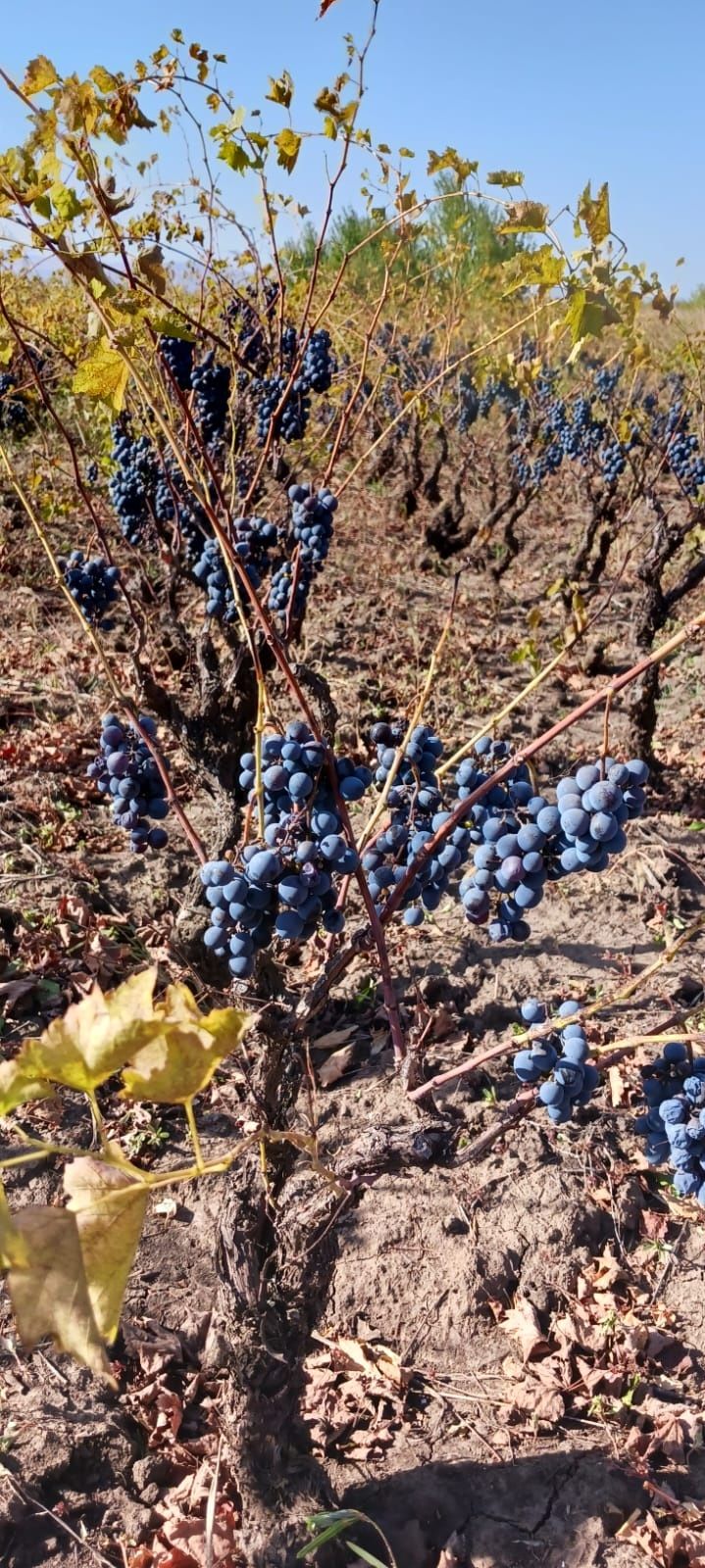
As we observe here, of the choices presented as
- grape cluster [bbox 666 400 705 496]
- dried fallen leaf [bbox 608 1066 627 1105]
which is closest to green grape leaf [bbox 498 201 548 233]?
dried fallen leaf [bbox 608 1066 627 1105]

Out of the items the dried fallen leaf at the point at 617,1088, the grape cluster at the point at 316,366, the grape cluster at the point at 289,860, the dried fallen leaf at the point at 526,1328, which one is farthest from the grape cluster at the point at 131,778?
the grape cluster at the point at 316,366

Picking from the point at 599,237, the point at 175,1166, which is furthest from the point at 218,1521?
the point at 599,237

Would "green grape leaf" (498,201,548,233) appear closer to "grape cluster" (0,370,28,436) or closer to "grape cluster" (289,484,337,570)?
"grape cluster" (289,484,337,570)

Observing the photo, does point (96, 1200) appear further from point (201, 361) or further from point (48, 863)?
point (201, 361)

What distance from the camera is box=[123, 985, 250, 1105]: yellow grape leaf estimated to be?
2.66 ft

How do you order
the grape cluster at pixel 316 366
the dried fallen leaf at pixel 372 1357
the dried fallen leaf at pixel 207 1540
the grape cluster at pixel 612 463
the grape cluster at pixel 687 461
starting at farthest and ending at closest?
the grape cluster at pixel 687 461
the grape cluster at pixel 612 463
the grape cluster at pixel 316 366
the dried fallen leaf at pixel 372 1357
the dried fallen leaf at pixel 207 1540

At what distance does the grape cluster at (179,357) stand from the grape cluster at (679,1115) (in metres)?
3.41

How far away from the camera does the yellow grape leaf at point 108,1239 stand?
0.81 metres

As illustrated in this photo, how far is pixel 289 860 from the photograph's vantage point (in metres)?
1.53

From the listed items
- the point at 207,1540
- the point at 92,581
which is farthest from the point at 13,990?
the point at 207,1540

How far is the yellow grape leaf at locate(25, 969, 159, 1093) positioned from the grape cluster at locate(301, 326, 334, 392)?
13.8 feet

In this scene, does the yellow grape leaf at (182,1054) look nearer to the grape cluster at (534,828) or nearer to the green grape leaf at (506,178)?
the grape cluster at (534,828)

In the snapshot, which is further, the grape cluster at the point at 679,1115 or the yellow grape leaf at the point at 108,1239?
the grape cluster at the point at 679,1115

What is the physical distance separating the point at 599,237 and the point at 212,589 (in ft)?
5.27
